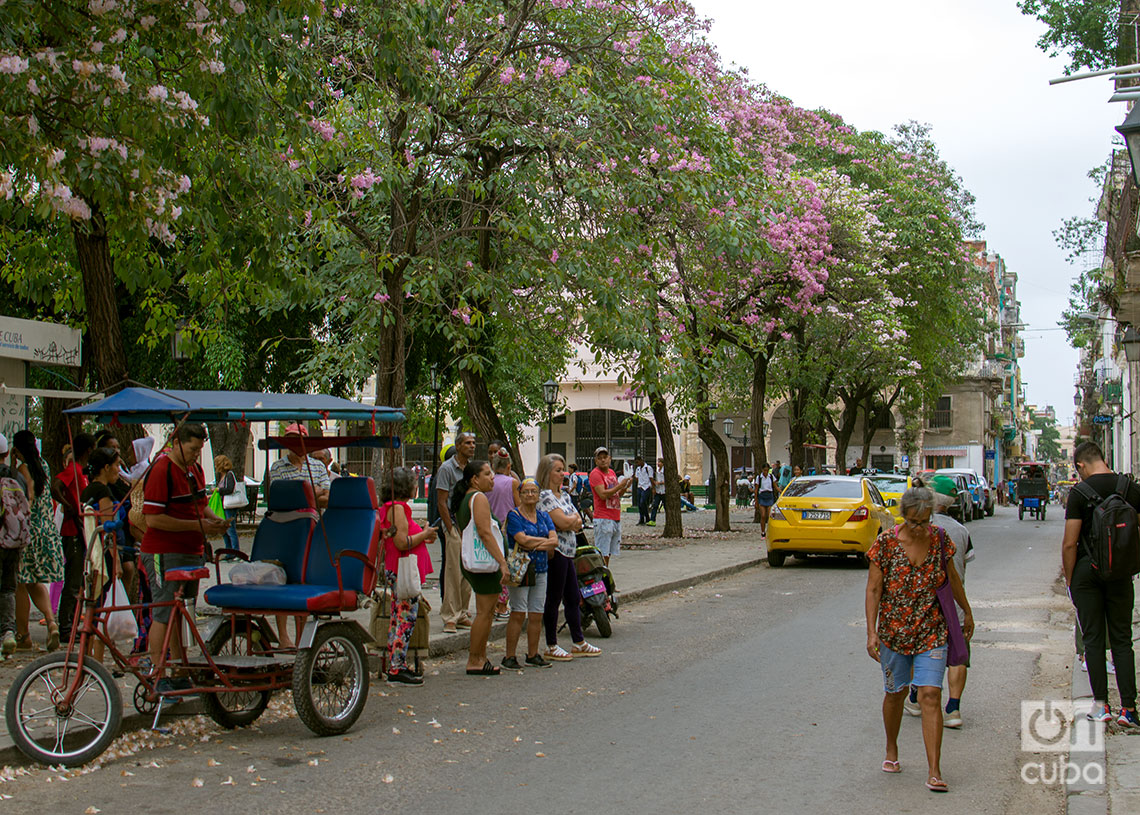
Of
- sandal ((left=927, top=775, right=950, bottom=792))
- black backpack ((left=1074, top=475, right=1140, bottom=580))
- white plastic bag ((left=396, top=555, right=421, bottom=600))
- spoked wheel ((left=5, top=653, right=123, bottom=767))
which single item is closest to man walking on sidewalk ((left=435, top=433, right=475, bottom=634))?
white plastic bag ((left=396, top=555, right=421, bottom=600))

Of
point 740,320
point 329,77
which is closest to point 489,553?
point 329,77

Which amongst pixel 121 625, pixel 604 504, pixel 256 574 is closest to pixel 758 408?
pixel 604 504

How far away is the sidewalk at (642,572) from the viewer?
26.3 feet

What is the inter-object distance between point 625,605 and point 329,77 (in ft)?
24.4

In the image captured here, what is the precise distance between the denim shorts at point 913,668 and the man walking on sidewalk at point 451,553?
244 inches

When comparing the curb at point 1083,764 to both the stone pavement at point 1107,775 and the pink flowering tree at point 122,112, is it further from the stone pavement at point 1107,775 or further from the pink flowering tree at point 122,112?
the pink flowering tree at point 122,112

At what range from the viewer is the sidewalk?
8.03 metres

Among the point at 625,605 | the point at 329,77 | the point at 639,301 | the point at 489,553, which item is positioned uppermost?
the point at 329,77

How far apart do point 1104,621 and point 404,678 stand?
515 centimetres

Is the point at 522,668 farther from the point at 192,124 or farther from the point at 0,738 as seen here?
the point at 192,124

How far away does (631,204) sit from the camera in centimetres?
1419

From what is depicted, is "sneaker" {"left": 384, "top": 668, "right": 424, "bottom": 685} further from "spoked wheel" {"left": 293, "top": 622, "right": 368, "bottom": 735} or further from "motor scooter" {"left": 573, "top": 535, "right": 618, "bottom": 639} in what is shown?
"motor scooter" {"left": 573, "top": 535, "right": 618, "bottom": 639}

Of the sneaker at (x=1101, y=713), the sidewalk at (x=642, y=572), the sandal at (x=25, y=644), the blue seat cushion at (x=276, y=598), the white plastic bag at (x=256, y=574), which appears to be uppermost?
the white plastic bag at (x=256, y=574)

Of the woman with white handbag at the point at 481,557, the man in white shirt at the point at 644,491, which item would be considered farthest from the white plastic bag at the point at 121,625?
the man in white shirt at the point at 644,491
